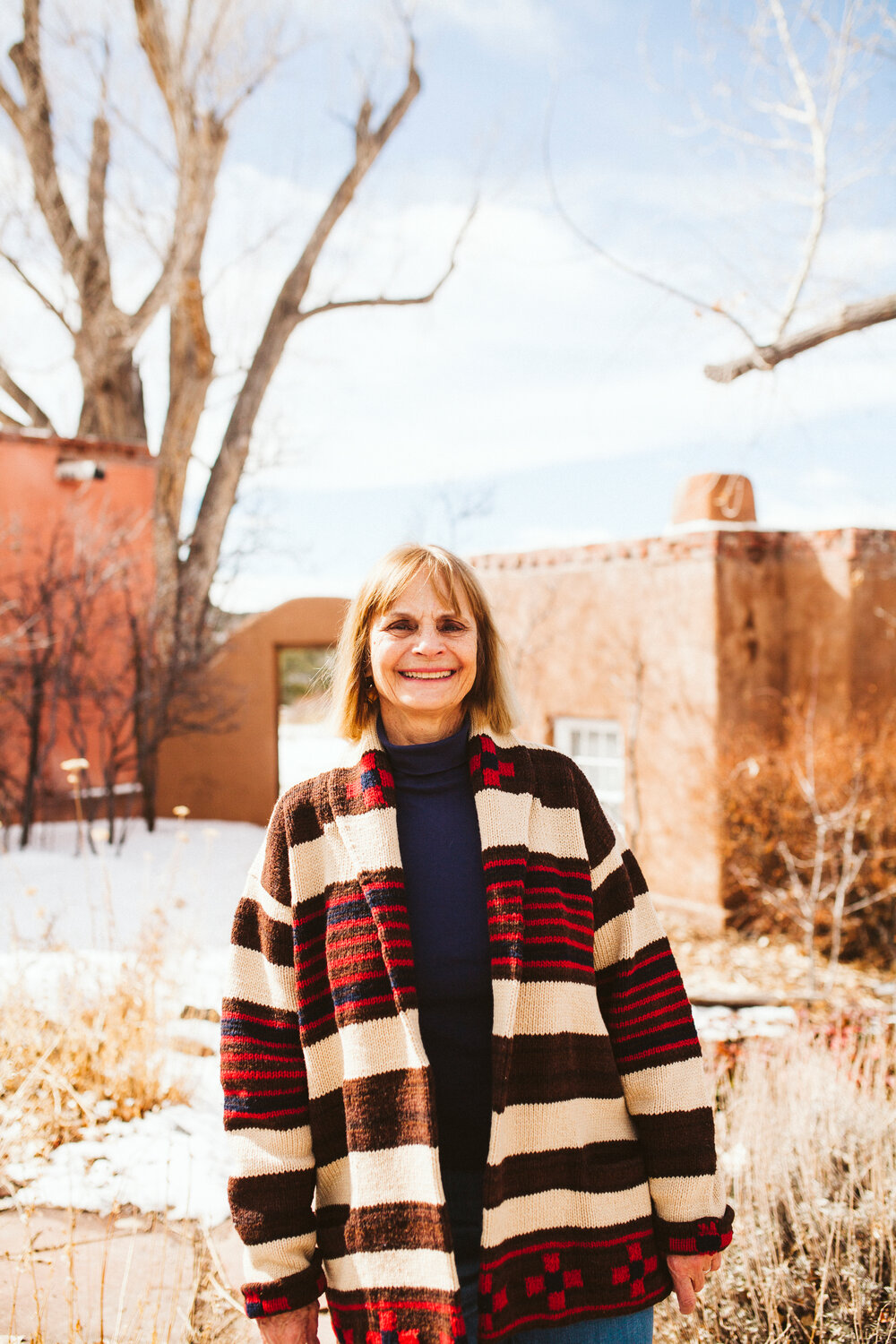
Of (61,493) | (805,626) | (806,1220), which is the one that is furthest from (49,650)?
(806,1220)

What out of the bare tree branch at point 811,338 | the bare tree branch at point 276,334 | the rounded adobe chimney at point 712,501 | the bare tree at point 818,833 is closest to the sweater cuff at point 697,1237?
the bare tree branch at point 811,338

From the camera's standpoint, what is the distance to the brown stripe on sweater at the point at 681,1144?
1.53 m

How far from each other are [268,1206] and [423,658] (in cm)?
90

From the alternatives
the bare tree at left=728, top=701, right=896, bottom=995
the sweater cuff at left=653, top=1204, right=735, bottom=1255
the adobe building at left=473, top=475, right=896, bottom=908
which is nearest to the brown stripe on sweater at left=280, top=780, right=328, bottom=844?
the sweater cuff at left=653, top=1204, right=735, bottom=1255

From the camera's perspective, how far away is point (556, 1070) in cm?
151

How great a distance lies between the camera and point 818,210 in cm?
438

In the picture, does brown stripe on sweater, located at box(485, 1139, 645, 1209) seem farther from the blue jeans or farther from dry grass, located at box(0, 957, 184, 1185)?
dry grass, located at box(0, 957, 184, 1185)

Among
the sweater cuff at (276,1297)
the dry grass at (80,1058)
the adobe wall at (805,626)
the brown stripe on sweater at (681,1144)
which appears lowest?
the dry grass at (80,1058)

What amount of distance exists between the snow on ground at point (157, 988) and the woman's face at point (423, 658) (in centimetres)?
123

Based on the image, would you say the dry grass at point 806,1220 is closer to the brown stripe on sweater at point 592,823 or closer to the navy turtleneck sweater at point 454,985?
the navy turtleneck sweater at point 454,985

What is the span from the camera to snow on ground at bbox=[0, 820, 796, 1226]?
109 inches

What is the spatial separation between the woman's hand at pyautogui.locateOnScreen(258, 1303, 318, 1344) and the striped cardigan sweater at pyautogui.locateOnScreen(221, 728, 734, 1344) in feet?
0.11

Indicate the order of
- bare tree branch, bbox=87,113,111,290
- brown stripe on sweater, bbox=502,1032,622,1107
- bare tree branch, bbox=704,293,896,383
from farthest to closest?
1. bare tree branch, bbox=87,113,111,290
2. bare tree branch, bbox=704,293,896,383
3. brown stripe on sweater, bbox=502,1032,622,1107

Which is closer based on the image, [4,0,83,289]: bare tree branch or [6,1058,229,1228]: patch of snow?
[6,1058,229,1228]: patch of snow
